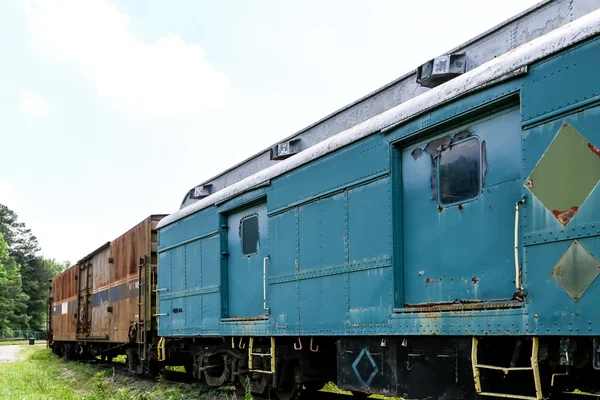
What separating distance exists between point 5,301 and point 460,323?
67.7 m

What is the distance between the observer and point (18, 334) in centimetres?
6594

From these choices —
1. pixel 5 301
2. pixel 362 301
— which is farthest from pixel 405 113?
pixel 5 301

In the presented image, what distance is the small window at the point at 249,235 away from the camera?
9673 millimetres

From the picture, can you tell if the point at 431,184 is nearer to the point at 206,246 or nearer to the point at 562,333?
the point at 562,333

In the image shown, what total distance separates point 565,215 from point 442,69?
234cm

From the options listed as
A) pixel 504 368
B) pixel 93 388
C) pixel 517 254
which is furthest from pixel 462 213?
pixel 93 388

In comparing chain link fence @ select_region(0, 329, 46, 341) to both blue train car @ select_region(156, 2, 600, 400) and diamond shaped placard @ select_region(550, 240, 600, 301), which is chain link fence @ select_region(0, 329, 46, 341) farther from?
diamond shaped placard @ select_region(550, 240, 600, 301)

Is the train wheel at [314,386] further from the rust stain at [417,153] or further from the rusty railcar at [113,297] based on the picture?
the rusty railcar at [113,297]

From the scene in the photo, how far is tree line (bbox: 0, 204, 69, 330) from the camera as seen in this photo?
66188 mm

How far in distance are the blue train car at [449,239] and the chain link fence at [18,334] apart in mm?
61083

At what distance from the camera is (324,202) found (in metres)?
7.77

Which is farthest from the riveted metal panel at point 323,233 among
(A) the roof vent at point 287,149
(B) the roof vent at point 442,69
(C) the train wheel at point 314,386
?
(C) the train wheel at point 314,386

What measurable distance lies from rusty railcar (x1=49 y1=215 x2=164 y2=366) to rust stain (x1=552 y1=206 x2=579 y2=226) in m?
11.2

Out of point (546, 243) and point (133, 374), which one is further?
point (133, 374)
